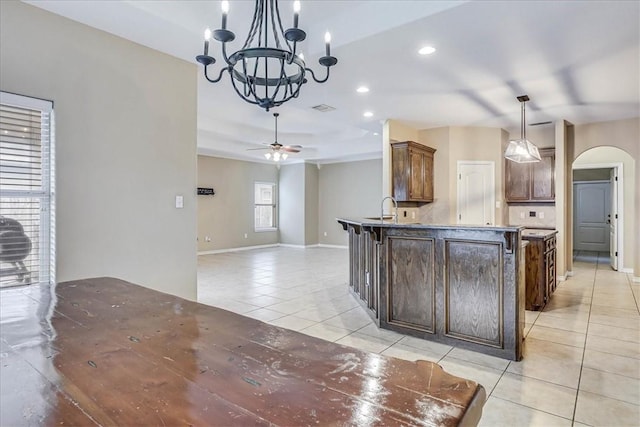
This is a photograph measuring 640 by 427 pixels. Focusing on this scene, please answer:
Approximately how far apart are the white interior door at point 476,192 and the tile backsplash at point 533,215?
2.14ft

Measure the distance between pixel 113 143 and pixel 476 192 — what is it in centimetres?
566

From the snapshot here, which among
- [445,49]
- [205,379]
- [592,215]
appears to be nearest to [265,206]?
[445,49]

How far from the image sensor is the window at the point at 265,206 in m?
10.8

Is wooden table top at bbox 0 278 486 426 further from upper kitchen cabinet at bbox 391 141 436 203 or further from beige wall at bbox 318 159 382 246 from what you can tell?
beige wall at bbox 318 159 382 246

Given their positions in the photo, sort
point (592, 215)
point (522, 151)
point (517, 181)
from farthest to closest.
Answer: point (592, 215), point (517, 181), point (522, 151)

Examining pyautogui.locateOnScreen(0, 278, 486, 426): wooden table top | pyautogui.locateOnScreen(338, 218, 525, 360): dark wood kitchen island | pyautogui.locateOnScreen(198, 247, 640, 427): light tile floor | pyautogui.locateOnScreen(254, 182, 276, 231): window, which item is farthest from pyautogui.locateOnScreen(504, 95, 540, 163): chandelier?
pyautogui.locateOnScreen(254, 182, 276, 231): window

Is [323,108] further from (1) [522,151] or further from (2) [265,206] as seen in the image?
(2) [265,206]

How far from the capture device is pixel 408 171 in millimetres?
5672

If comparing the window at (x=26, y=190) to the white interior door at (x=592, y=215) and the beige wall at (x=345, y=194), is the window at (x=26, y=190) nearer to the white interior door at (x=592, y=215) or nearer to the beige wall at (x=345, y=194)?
the beige wall at (x=345, y=194)

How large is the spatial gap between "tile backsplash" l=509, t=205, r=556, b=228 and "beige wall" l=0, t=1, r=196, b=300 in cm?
583

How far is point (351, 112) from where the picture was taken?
5.57 meters

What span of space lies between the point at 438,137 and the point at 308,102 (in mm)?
2648

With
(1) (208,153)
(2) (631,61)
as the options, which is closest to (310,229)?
(1) (208,153)

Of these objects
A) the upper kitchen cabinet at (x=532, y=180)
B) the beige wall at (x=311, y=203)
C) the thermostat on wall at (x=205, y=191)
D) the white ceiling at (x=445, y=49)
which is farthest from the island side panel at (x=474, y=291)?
the beige wall at (x=311, y=203)
